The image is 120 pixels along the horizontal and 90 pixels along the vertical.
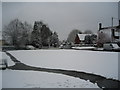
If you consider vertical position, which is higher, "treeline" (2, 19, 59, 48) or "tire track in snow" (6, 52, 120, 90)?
"treeline" (2, 19, 59, 48)

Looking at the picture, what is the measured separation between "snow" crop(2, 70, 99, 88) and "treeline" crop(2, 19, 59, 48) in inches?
18.4

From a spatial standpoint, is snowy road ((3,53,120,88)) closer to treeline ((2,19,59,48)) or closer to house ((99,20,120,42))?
treeline ((2,19,59,48))

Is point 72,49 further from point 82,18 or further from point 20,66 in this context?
point 20,66

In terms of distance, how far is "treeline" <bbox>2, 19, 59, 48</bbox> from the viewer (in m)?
2.98

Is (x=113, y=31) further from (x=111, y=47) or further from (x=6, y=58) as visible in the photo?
(x=6, y=58)

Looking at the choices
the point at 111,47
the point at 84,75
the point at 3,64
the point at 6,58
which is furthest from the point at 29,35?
the point at 111,47

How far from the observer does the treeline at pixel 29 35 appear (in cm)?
298

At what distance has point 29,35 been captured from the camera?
3.02 m

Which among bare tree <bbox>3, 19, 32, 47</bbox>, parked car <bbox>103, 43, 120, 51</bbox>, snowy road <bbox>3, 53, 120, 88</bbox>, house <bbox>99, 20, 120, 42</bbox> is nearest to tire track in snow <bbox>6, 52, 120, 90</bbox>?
snowy road <bbox>3, 53, 120, 88</bbox>

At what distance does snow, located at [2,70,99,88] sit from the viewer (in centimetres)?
297

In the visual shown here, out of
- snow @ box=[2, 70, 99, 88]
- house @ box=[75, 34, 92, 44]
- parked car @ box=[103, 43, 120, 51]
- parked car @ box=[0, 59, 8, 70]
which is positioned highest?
house @ box=[75, 34, 92, 44]

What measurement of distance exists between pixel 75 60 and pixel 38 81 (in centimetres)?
70

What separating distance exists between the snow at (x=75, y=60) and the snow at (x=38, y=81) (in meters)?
0.16

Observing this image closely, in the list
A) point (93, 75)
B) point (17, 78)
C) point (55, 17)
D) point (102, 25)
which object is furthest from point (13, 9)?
point (93, 75)
